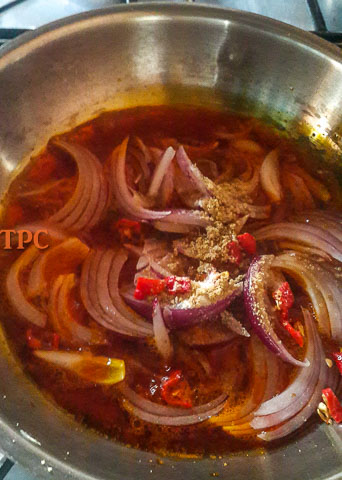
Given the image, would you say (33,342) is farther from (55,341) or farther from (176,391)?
(176,391)

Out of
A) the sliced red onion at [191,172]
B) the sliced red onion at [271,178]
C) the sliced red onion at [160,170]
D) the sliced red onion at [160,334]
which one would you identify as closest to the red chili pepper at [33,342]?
the sliced red onion at [160,334]

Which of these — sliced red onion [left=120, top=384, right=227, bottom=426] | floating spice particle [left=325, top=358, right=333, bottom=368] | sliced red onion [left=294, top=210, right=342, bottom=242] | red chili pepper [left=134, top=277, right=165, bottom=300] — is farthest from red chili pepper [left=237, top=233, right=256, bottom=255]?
sliced red onion [left=120, top=384, right=227, bottom=426]

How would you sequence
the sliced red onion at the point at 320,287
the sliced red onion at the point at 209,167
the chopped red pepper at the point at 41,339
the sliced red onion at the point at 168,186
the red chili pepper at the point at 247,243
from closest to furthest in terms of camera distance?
the chopped red pepper at the point at 41,339 → the sliced red onion at the point at 320,287 → the red chili pepper at the point at 247,243 → the sliced red onion at the point at 168,186 → the sliced red onion at the point at 209,167

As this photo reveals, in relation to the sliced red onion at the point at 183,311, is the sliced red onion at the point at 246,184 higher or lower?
higher

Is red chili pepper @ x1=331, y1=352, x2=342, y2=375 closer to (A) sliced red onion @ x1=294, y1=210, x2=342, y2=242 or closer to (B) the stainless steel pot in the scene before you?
(B) the stainless steel pot

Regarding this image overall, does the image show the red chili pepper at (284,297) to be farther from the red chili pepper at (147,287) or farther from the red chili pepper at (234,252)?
the red chili pepper at (147,287)

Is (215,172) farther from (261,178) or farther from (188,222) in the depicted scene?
(188,222)

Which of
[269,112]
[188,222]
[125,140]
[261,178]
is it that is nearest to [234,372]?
[188,222]

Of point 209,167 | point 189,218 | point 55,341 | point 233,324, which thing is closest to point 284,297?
point 233,324
